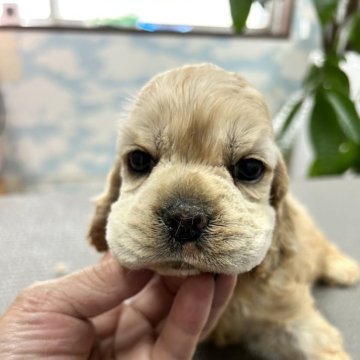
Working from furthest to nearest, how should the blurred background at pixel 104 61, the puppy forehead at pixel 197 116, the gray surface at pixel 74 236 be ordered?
the blurred background at pixel 104 61, the gray surface at pixel 74 236, the puppy forehead at pixel 197 116

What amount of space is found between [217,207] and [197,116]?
0.17 metres

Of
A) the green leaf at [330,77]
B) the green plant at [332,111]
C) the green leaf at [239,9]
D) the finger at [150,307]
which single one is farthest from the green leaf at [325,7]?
the finger at [150,307]

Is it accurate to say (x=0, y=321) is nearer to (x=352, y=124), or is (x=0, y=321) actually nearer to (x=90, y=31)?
(x=352, y=124)

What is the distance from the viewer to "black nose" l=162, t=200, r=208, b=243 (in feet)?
2.17

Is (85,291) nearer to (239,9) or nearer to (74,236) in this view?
(74,236)

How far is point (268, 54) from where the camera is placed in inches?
111

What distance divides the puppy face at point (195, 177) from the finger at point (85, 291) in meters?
0.07

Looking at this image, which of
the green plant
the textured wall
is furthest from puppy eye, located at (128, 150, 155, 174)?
the textured wall

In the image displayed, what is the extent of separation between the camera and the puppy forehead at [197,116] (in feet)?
2.51

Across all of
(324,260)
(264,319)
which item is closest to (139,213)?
(264,319)

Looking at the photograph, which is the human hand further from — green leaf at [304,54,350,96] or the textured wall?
the textured wall

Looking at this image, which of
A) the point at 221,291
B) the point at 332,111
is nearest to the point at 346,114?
the point at 332,111

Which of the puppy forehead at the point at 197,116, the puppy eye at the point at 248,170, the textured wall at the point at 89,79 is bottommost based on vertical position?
→ the textured wall at the point at 89,79

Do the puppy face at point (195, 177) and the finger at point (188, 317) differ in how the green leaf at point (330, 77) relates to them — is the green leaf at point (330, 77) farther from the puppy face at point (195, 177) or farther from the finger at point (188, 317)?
the finger at point (188, 317)
